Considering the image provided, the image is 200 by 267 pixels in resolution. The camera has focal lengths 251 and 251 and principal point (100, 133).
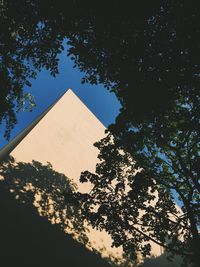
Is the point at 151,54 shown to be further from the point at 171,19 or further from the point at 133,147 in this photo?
the point at 133,147

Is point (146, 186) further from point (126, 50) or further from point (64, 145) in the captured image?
point (64, 145)

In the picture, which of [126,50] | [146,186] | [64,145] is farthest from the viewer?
[64,145]

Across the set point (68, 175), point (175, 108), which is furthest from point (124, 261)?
point (175, 108)

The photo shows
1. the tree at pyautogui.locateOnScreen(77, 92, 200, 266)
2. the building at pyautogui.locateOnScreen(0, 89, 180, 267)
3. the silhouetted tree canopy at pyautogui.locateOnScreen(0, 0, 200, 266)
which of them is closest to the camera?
the silhouetted tree canopy at pyautogui.locateOnScreen(0, 0, 200, 266)

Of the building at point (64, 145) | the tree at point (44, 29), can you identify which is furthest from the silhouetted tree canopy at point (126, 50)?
the building at point (64, 145)

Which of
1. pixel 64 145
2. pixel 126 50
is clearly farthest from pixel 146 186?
pixel 64 145

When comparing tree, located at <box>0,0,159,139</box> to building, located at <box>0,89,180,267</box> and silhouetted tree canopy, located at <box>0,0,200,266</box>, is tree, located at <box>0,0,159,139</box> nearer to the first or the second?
silhouetted tree canopy, located at <box>0,0,200,266</box>

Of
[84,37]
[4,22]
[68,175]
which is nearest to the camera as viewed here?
[84,37]

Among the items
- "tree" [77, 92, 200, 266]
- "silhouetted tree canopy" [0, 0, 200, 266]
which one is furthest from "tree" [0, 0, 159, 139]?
"tree" [77, 92, 200, 266]

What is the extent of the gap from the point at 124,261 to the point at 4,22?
40.8 ft

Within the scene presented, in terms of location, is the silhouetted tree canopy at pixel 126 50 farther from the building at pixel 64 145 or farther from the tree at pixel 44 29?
the building at pixel 64 145

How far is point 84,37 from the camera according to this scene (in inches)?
307

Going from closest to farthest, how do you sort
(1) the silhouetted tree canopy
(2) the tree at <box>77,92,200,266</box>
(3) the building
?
(1) the silhouetted tree canopy < (2) the tree at <box>77,92,200,266</box> < (3) the building

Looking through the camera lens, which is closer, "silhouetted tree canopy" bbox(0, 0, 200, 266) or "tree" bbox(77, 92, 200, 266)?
"silhouetted tree canopy" bbox(0, 0, 200, 266)
